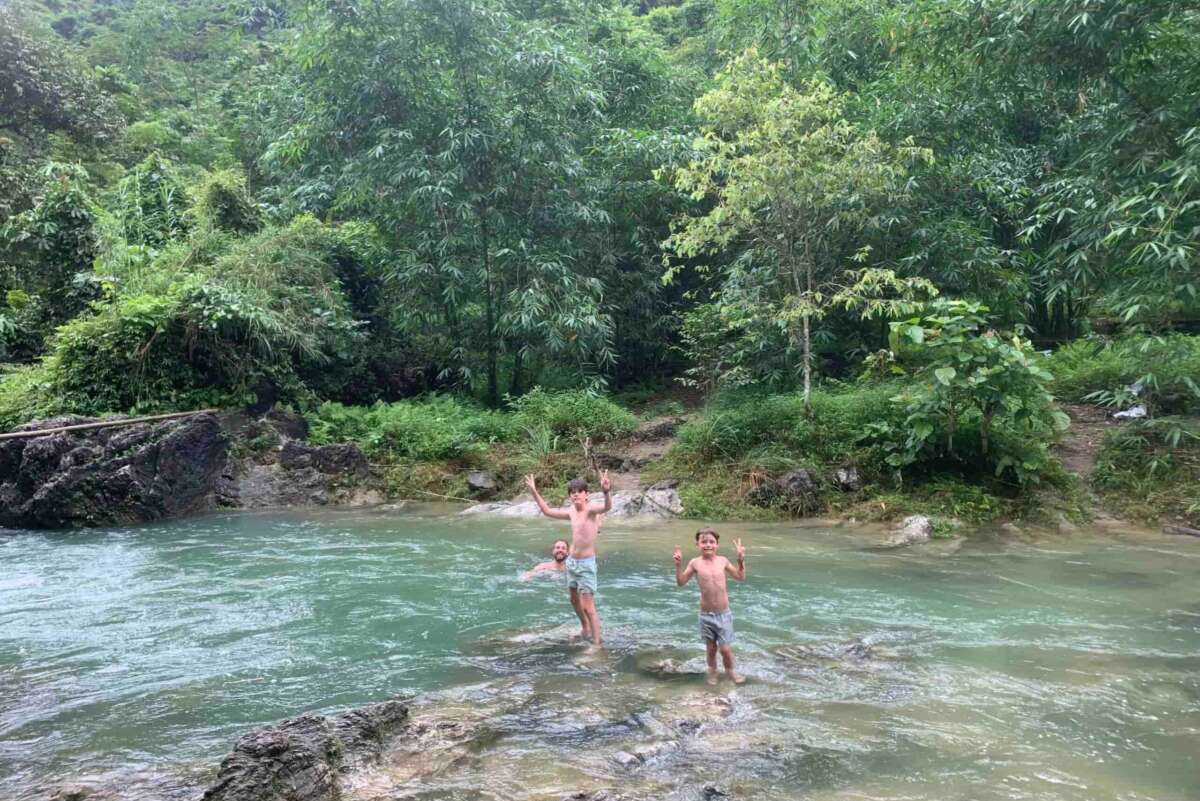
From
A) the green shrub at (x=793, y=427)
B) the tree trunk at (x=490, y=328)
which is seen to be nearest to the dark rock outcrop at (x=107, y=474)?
the tree trunk at (x=490, y=328)

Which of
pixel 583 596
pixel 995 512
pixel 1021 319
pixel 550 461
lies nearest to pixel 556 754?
pixel 583 596

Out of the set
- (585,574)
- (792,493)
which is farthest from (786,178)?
(585,574)

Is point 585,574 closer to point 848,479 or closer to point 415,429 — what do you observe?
point 848,479

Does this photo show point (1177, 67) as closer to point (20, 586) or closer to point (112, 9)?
point (20, 586)

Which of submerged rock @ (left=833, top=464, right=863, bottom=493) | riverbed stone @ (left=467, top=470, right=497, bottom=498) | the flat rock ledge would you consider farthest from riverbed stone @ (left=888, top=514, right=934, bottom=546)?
riverbed stone @ (left=467, top=470, right=497, bottom=498)

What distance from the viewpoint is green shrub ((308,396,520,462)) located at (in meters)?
14.5

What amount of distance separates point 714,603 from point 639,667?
0.78m

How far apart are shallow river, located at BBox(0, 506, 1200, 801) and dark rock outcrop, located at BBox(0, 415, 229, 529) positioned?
1654 mm

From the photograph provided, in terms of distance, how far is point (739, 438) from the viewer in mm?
12820

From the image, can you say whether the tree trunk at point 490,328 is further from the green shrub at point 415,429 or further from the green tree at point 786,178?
the green tree at point 786,178

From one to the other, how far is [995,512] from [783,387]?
15.9 ft

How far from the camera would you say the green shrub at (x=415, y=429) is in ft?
47.7

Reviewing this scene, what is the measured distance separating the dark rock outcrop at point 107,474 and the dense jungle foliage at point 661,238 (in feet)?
5.16

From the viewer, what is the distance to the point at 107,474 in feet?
40.4
